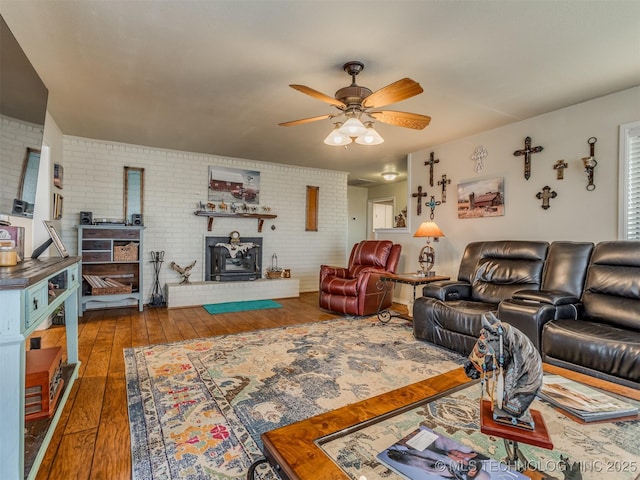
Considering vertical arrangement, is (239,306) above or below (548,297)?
below

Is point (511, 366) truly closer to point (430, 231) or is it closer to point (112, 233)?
point (430, 231)

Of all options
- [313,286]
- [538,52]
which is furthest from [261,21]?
[313,286]

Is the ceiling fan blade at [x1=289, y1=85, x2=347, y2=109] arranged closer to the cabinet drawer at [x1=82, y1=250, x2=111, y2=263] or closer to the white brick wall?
the white brick wall

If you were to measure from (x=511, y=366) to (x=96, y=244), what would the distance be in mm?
5121

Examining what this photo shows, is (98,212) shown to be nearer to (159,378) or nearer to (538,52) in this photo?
(159,378)

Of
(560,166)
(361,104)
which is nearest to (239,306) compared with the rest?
(361,104)

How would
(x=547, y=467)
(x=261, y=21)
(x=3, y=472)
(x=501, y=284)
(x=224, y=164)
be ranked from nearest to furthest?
1. (x=547, y=467)
2. (x=3, y=472)
3. (x=261, y=21)
4. (x=501, y=284)
5. (x=224, y=164)

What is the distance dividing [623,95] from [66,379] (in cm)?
505

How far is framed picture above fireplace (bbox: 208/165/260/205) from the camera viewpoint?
5.50 metres

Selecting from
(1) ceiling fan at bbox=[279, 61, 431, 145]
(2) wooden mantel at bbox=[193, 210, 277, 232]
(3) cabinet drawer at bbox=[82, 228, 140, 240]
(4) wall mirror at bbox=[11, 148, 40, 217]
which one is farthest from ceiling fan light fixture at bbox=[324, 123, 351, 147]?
(3) cabinet drawer at bbox=[82, 228, 140, 240]

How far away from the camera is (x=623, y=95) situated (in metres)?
2.97

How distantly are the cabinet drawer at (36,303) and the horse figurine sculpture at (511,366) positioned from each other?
166 centimetres

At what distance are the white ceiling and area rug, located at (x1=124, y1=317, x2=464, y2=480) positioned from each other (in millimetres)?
2383

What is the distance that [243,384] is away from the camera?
2.31 metres
